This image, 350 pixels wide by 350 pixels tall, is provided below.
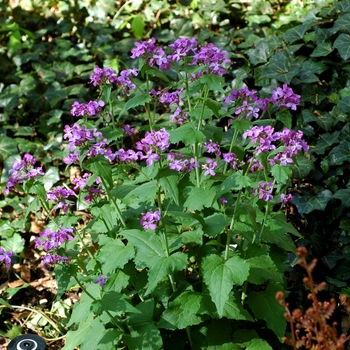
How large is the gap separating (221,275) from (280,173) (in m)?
0.52

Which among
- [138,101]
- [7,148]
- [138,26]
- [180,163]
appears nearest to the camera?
[180,163]

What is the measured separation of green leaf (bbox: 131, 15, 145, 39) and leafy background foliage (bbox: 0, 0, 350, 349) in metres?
0.01

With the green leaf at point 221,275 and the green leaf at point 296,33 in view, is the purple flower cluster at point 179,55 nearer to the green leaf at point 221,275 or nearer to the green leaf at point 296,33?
the green leaf at point 221,275

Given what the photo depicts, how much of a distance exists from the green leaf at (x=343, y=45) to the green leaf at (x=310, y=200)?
1031mm

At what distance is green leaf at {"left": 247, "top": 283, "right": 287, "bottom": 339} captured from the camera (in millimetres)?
2740

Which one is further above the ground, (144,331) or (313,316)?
(313,316)

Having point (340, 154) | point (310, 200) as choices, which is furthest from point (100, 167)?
point (340, 154)

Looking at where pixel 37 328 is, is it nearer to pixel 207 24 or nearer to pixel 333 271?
pixel 333 271

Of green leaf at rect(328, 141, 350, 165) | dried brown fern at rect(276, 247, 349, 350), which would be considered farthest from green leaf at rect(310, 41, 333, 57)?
dried brown fern at rect(276, 247, 349, 350)

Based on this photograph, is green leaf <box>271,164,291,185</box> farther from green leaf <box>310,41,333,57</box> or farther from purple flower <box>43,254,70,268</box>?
green leaf <box>310,41,333,57</box>

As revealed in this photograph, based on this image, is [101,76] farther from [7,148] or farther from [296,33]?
[7,148]

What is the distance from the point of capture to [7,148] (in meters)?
4.86

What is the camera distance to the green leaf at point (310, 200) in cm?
370

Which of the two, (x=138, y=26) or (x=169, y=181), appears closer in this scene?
(x=169, y=181)
